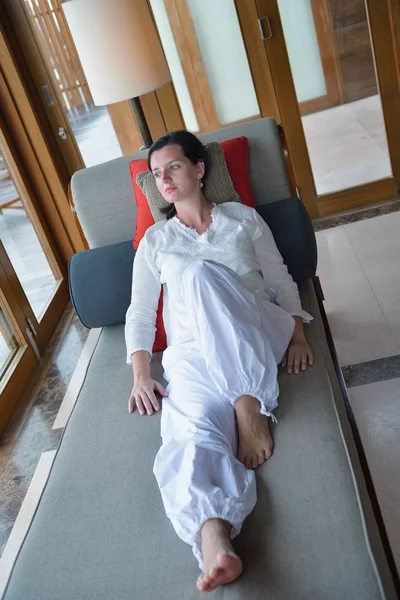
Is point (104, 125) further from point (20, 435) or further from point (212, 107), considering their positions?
point (20, 435)

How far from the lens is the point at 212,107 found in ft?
12.2

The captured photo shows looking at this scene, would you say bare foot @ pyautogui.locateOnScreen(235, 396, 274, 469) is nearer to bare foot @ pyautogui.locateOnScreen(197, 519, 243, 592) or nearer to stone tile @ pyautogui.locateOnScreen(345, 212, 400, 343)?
bare foot @ pyautogui.locateOnScreen(197, 519, 243, 592)

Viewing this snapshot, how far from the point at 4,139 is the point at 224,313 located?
234cm

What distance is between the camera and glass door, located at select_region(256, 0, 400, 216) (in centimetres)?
350

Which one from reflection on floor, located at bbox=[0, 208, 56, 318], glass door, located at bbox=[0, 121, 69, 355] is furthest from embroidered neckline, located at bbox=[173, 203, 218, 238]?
reflection on floor, located at bbox=[0, 208, 56, 318]

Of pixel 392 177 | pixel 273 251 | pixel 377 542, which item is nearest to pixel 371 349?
pixel 273 251

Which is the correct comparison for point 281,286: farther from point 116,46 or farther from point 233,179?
point 116,46

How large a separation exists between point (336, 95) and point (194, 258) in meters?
2.06

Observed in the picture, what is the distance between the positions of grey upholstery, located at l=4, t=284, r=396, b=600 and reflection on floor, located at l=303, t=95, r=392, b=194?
2.16 meters

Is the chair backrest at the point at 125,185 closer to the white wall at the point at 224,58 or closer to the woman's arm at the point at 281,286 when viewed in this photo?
the woman's arm at the point at 281,286

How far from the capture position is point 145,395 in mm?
1880

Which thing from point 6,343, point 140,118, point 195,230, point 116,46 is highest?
point 116,46

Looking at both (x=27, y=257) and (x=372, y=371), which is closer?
(x=372, y=371)

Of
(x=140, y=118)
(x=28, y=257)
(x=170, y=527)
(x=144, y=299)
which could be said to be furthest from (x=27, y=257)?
(x=170, y=527)
